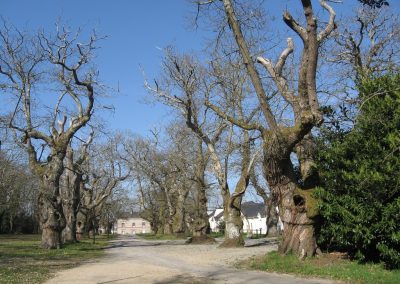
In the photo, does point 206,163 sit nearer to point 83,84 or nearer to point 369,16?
point 83,84

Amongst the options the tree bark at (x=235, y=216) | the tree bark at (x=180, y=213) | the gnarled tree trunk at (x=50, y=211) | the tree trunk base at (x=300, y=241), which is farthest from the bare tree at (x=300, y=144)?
the tree bark at (x=180, y=213)

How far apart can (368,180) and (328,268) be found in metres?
2.83

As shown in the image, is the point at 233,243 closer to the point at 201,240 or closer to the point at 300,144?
the point at 201,240

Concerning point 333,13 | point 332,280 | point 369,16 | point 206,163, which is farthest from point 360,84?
point 206,163

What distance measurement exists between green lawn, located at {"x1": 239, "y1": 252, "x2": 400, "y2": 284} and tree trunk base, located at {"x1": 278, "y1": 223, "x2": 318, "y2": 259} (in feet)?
1.01

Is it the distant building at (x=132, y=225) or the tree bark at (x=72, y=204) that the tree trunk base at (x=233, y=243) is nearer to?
the tree bark at (x=72, y=204)

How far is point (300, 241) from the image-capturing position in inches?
637

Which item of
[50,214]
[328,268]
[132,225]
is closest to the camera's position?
[328,268]

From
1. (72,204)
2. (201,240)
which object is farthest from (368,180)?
(72,204)

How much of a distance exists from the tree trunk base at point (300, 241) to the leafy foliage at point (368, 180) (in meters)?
0.43

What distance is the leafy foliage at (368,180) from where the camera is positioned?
13156 mm

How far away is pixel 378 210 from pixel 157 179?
4269 cm

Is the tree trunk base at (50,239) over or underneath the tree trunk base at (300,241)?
over

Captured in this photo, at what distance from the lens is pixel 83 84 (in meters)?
28.4
